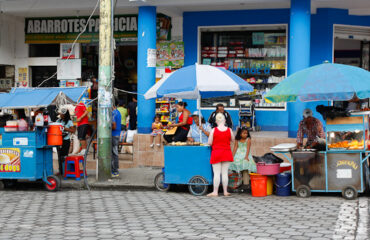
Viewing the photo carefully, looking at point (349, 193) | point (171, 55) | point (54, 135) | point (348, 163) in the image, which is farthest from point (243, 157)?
point (171, 55)

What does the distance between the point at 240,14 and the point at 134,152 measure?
206 inches

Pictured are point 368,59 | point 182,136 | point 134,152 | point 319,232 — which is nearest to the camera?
point 319,232

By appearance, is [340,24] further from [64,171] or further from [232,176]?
[64,171]

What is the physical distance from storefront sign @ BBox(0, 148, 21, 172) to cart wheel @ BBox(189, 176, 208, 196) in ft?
12.4

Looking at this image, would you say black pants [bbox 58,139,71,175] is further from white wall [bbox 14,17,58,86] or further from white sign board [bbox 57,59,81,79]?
white wall [bbox 14,17,58,86]

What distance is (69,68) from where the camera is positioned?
1892 centimetres

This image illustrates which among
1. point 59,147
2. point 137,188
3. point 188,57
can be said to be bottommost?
point 137,188

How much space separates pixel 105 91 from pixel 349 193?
5.81 m

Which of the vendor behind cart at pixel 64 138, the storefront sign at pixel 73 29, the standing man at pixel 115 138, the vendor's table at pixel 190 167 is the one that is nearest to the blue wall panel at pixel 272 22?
the storefront sign at pixel 73 29

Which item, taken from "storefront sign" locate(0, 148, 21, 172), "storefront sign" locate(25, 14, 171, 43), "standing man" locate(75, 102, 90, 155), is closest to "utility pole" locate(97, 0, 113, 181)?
"storefront sign" locate(0, 148, 21, 172)

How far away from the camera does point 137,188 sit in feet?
42.4

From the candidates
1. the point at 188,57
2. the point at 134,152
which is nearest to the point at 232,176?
the point at 134,152

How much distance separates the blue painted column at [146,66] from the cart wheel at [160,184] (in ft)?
11.0

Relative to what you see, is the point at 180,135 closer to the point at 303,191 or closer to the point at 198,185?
the point at 198,185
